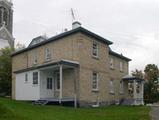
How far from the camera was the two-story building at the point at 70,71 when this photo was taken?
3231 cm

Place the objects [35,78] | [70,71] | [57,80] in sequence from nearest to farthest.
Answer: [70,71]
[35,78]
[57,80]

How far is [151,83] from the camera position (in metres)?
60.6

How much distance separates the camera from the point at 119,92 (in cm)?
4381

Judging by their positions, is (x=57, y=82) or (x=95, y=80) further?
(x=95, y=80)

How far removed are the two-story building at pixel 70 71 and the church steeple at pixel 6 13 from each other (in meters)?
67.3

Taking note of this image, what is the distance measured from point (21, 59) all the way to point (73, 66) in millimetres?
11646

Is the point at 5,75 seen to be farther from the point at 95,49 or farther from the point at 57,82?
the point at 95,49

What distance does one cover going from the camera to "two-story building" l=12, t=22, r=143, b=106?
3231 centimetres

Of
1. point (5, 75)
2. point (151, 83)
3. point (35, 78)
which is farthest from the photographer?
point (151, 83)

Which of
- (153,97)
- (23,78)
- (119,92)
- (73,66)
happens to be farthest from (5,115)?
(153,97)

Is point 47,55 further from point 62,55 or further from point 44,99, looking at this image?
point 44,99

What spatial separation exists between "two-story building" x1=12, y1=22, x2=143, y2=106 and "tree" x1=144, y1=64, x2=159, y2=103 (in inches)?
780

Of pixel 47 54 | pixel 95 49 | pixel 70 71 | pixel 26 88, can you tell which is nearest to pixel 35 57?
pixel 47 54

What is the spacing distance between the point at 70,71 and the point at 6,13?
253ft
